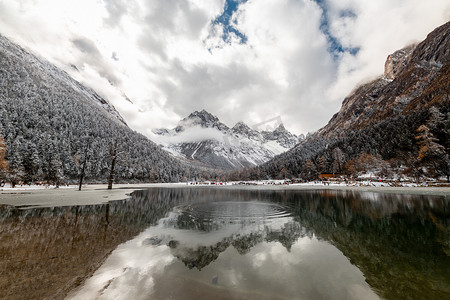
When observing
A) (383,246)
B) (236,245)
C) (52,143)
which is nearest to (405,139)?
(383,246)

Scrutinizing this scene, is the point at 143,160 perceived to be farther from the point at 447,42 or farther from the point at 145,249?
the point at 447,42

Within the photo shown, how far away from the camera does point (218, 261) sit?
6.15m

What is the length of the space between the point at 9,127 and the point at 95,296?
88.1 meters

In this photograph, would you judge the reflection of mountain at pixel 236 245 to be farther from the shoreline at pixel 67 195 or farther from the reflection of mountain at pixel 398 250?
the shoreline at pixel 67 195

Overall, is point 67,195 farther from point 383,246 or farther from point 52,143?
point 52,143

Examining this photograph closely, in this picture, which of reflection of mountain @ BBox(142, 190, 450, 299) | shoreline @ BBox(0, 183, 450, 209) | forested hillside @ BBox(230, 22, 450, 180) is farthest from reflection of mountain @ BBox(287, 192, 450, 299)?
forested hillside @ BBox(230, 22, 450, 180)

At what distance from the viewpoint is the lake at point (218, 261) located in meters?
4.24

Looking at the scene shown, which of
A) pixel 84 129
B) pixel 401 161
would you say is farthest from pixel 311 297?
pixel 84 129

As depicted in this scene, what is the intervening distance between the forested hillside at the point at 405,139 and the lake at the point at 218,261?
186ft

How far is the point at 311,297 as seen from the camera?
13.3 ft

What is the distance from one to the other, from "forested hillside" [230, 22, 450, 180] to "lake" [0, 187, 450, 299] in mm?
56715

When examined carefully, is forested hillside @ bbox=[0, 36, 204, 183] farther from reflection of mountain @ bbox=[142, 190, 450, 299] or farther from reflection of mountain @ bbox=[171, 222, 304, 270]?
reflection of mountain @ bbox=[142, 190, 450, 299]

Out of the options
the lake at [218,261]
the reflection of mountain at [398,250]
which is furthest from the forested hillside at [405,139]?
the lake at [218,261]

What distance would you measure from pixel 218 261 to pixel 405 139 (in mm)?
100094
